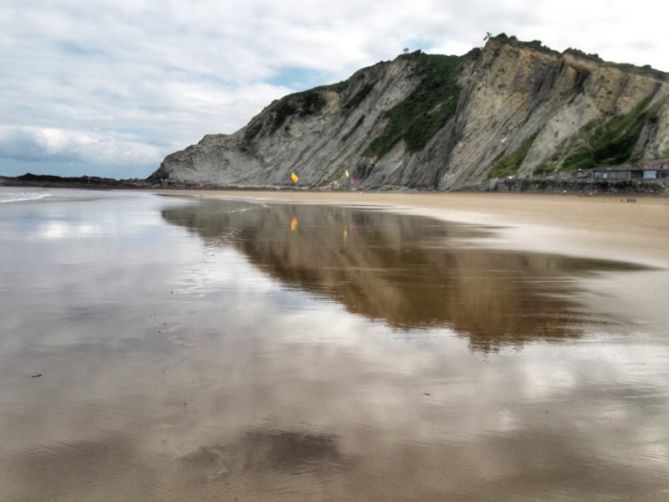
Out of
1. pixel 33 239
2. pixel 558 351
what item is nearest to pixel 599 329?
pixel 558 351

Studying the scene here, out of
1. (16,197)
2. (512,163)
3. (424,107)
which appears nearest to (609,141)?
(512,163)

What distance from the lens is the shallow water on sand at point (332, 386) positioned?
124 inches

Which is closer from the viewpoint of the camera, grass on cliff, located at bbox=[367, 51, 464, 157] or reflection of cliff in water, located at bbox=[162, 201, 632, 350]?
reflection of cliff in water, located at bbox=[162, 201, 632, 350]

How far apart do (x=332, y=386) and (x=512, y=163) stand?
6307 centimetres

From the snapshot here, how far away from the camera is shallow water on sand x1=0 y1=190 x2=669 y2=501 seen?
3.16 m

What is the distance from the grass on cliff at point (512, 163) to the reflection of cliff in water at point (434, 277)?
4702 centimetres

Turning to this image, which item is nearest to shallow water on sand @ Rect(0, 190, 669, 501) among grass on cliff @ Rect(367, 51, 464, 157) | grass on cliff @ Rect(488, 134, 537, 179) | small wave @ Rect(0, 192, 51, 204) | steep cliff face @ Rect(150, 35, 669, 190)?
small wave @ Rect(0, 192, 51, 204)

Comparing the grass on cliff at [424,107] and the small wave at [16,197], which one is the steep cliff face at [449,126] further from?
the small wave at [16,197]

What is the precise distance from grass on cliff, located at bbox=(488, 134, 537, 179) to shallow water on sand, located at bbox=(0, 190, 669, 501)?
54840 mm

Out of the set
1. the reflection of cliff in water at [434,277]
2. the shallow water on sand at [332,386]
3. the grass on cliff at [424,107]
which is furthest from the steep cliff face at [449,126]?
the shallow water on sand at [332,386]

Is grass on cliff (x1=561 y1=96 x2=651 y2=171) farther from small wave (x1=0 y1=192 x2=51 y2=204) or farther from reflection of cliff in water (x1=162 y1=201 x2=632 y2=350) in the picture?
small wave (x1=0 y1=192 x2=51 y2=204)

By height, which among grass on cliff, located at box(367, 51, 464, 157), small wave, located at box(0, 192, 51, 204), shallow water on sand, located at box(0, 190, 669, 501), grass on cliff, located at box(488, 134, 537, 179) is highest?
grass on cliff, located at box(367, 51, 464, 157)

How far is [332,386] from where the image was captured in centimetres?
461

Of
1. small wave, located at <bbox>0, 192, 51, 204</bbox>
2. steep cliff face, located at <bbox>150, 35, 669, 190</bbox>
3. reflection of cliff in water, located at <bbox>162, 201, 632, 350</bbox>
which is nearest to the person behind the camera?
reflection of cliff in water, located at <bbox>162, 201, 632, 350</bbox>
